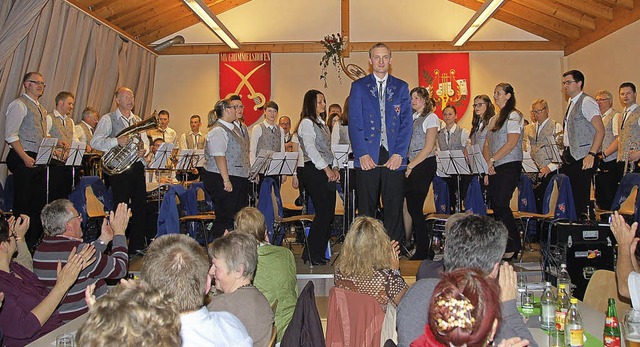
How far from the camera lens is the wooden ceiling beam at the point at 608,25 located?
1000 cm

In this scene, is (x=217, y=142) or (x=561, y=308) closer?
(x=561, y=308)

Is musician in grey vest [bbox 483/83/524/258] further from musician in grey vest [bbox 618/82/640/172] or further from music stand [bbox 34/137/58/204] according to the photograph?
music stand [bbox 34/137/58/204]

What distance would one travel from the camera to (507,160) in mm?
6273

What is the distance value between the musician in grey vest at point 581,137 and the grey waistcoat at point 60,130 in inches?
233

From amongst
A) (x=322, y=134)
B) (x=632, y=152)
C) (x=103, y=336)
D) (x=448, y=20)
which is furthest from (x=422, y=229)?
(x=448, y=20)

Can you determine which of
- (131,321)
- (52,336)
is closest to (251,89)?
(52,336)

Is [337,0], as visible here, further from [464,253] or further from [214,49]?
[464,253]

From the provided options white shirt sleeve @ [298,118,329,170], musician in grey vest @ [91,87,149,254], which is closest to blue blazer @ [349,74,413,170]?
white shirt sleeve @ [298,118,329,170]

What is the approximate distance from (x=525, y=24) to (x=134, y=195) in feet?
30.3

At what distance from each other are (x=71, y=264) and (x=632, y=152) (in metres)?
6.30

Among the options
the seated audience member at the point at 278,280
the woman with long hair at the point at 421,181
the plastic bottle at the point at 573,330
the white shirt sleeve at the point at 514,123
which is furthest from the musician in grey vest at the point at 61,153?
the plastic bottle at the point at 573,330

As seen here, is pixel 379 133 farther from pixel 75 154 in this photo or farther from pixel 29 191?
pixel 29 191

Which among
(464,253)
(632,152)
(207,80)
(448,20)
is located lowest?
(464,253)

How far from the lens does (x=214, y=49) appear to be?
13.1 m
